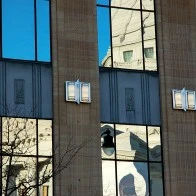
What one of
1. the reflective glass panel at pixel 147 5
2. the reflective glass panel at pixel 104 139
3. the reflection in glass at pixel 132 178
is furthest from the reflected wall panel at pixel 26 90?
the reflective glass panel at pixel 147 5

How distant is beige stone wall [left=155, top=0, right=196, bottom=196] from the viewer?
31.1 m

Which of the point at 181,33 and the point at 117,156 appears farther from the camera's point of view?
the point at 181,33

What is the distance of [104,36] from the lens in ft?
104

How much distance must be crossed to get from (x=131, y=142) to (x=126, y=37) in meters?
4.43

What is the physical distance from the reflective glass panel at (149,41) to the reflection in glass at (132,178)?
4232mm

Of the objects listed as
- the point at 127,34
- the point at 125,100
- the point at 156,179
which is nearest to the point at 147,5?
the point at 127,34

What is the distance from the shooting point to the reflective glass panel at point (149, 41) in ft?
106

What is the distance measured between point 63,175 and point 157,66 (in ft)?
21.2

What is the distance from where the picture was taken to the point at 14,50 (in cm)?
2997

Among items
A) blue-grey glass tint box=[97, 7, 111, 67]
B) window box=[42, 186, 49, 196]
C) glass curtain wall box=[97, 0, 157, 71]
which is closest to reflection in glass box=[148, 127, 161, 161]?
glass curtain wall box=[97, 0, 157, 71]

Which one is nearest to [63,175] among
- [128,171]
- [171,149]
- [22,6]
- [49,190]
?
[49,190]

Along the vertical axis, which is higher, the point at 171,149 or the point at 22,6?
the point at 22,6

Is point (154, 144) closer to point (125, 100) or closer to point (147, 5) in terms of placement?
point (125, 100)

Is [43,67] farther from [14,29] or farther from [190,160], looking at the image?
[190,160]
